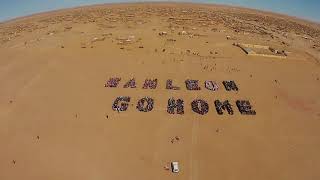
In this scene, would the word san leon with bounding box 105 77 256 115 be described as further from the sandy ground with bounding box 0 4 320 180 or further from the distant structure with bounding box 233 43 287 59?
the distant structure with bounding box 233 43 287 59

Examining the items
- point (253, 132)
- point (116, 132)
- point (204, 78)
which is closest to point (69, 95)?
point (116, 132)

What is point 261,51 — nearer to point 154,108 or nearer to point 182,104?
point 182,104

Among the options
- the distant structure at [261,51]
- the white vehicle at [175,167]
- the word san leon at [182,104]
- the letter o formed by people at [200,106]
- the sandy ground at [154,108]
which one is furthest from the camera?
the distant structure at [261,51]

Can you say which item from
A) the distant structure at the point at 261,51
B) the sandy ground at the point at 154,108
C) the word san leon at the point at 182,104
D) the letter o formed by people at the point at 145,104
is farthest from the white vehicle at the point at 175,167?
the distant structure at the point at 261,51

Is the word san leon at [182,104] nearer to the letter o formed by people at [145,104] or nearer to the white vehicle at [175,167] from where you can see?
the letter o formed by people at [145,104]

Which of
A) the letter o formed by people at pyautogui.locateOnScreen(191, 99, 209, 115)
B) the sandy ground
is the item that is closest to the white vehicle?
the sandy ground
